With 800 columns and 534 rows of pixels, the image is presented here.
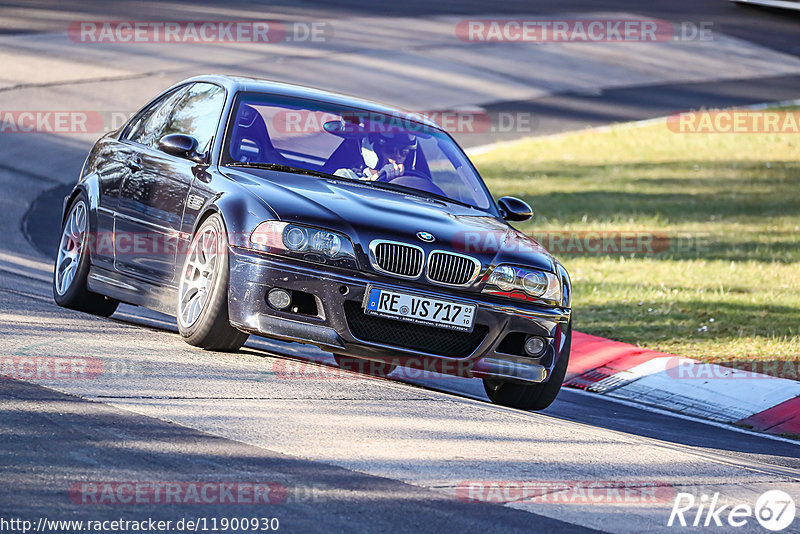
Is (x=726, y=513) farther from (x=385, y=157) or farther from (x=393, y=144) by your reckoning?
(x=393, y=144)

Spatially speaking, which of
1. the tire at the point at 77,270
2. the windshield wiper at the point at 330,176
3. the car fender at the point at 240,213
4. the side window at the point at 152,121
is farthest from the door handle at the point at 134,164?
the car fender at the point at 240,213

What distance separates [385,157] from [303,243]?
1.46 m

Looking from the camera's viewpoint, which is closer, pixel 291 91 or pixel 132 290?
pixel 132 290

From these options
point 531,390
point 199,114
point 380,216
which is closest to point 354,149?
point 199,114

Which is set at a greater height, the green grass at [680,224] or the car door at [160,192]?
the car door at [160,192]

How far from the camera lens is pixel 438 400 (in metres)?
A: 6.73

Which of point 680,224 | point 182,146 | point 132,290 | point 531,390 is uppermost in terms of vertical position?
point 182,146

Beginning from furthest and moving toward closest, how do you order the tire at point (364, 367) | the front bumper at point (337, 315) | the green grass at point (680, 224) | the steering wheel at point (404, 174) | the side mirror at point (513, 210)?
the green grass at point (680, 224) < the side mirror at point (513, 210) < the tire at point (364, 367) < the steering wheel at point (404, 174) < the front bumper at point (337, 315)

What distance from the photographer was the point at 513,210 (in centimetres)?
811

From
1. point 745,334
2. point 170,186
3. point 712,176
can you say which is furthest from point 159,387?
point 712,176

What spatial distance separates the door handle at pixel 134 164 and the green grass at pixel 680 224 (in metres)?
4.31

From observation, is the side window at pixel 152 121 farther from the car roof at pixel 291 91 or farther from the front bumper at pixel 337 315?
the front bumper at pixel 337 315

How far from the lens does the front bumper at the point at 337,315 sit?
6566 millimetres

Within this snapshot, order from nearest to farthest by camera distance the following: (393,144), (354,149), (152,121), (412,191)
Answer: (412,191) < (354,149) < (393,144) < (152,121)
